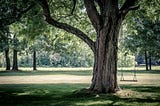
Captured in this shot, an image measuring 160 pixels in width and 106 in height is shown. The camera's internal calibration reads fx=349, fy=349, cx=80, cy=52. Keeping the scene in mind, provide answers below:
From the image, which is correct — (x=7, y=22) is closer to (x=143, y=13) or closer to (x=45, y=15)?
(x=45, y=15)

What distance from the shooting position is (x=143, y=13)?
2941cm

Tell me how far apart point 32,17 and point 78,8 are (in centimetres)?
461

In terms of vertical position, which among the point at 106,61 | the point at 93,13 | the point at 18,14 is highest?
the point at 18,14

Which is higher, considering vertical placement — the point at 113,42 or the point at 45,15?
the point at 45,15

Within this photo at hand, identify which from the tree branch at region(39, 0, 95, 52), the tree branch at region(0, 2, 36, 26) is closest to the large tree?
the tree branch at region(39, 0, 95, 52)

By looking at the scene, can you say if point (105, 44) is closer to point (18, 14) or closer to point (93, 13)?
point (93, 13)

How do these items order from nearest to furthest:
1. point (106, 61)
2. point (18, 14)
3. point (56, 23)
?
point (106, 61) → point (56, 23) → point (18, 14)

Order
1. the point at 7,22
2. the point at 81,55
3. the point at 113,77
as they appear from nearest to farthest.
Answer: the point at 113,77 < the point at 7,22 < the point at 81,55

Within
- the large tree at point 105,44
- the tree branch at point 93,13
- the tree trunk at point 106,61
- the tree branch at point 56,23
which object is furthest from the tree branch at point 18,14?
the tree trunk at point 106,61

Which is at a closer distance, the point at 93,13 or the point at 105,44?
the point at 105,44

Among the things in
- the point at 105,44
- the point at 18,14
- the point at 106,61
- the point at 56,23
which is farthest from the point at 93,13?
the point at 18,14

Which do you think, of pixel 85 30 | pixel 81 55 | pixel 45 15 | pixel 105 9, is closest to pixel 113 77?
pixel 105 9

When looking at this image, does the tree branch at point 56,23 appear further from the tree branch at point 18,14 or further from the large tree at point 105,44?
the tree branch at point 18,14

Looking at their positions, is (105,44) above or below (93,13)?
below
